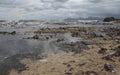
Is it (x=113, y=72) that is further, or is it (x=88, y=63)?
(x=88, y=63)

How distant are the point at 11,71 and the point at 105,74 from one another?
8.40m

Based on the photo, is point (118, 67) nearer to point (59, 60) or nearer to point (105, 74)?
point (105, 74)

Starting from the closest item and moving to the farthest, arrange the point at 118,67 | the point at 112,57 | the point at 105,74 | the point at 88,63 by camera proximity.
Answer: the point at 105,74, the point at 118,67, the point at 88,63, the point at 112,57

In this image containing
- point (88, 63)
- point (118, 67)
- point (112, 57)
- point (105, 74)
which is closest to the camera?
point (105, 74)

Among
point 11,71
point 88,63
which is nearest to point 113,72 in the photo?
point 88,63

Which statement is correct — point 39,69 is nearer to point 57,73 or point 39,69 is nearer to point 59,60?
point 57,73

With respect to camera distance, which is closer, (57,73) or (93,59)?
(57,73)

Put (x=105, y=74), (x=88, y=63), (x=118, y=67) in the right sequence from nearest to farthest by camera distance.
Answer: (x=105, y=74) → (x=118, y=67) → (x=88, y=63)

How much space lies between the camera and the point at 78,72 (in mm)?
19891

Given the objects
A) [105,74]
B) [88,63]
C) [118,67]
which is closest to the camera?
[105,74]

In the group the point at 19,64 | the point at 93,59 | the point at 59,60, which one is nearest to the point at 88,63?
the point at 93,59

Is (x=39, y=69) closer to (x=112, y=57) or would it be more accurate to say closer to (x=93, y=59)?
(x=93, y=59)

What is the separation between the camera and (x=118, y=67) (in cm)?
2053

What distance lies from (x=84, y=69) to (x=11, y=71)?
6640 mm
